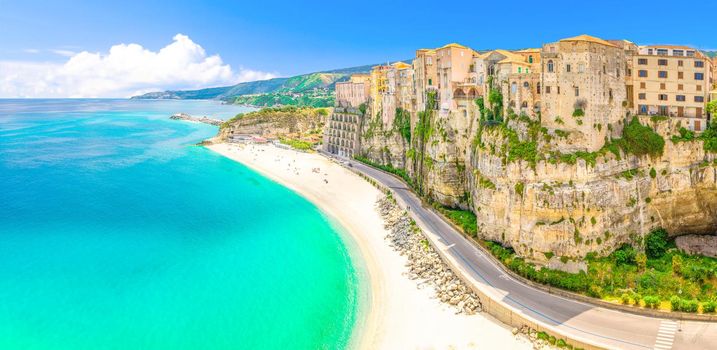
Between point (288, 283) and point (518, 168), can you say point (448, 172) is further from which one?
point (288, 283)

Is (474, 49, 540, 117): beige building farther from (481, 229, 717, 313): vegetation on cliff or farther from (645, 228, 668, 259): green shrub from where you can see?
(645, 228, 668, 259): green shrub

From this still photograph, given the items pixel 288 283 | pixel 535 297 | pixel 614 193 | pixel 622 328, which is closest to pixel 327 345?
pixel 288 283

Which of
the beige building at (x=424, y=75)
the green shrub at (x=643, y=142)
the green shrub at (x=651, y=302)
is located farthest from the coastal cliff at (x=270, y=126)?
the green shrub at (x=651, y=302)

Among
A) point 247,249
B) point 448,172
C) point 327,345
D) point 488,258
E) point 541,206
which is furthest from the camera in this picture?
point 448,172

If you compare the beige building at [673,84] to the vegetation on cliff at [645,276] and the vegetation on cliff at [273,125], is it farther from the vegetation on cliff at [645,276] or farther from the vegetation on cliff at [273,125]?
the vegetation on cliff at [273,125]

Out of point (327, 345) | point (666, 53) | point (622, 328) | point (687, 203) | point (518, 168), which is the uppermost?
point (666, 53)

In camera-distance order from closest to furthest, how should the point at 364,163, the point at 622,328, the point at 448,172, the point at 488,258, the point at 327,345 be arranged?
the point at 622,328 < the point at 327,345 < the point at 488,258 < the point at 448,172 < the point at 364,163
